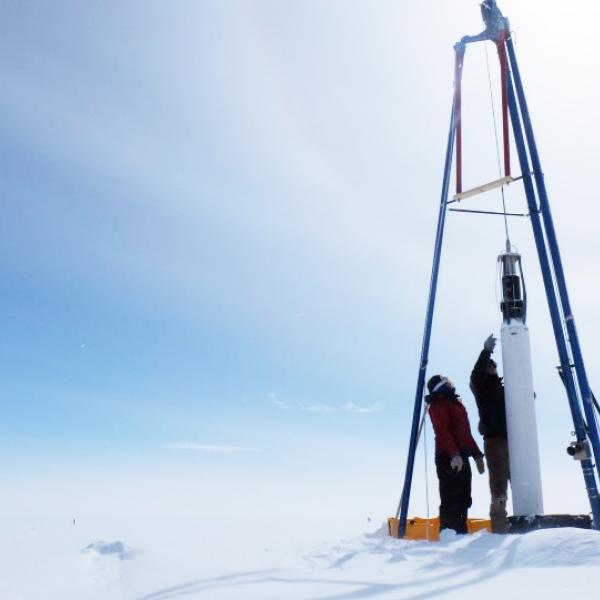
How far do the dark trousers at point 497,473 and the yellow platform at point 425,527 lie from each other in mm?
294

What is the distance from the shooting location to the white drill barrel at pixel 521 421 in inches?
320

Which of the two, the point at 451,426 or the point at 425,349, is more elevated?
the point at 425,349

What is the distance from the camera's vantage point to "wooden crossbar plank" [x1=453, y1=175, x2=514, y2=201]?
9422 millimetres

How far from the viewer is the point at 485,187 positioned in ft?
31.9

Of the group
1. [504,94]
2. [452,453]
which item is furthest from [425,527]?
[504,94]

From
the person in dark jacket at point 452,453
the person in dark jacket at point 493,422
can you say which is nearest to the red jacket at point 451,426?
the person in dark jacket at point 452,453

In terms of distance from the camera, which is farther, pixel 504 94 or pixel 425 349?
pixel 504 94

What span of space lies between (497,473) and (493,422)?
30.6 inches

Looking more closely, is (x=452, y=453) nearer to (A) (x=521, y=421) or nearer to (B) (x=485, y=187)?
(A) (x=521, y=421)

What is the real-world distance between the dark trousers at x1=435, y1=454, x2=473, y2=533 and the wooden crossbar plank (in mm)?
4458

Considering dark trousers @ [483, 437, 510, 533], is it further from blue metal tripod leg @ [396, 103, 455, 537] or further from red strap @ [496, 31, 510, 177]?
red strap @ [496, 31, 510, 177]

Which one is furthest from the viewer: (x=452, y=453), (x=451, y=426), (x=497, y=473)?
(x=497, y=473)

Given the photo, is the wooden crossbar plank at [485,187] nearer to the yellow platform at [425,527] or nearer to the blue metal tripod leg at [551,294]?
the blue metal tripod leg at [551,294]

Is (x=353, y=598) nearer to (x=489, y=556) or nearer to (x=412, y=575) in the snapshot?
(x=412, y=575)
